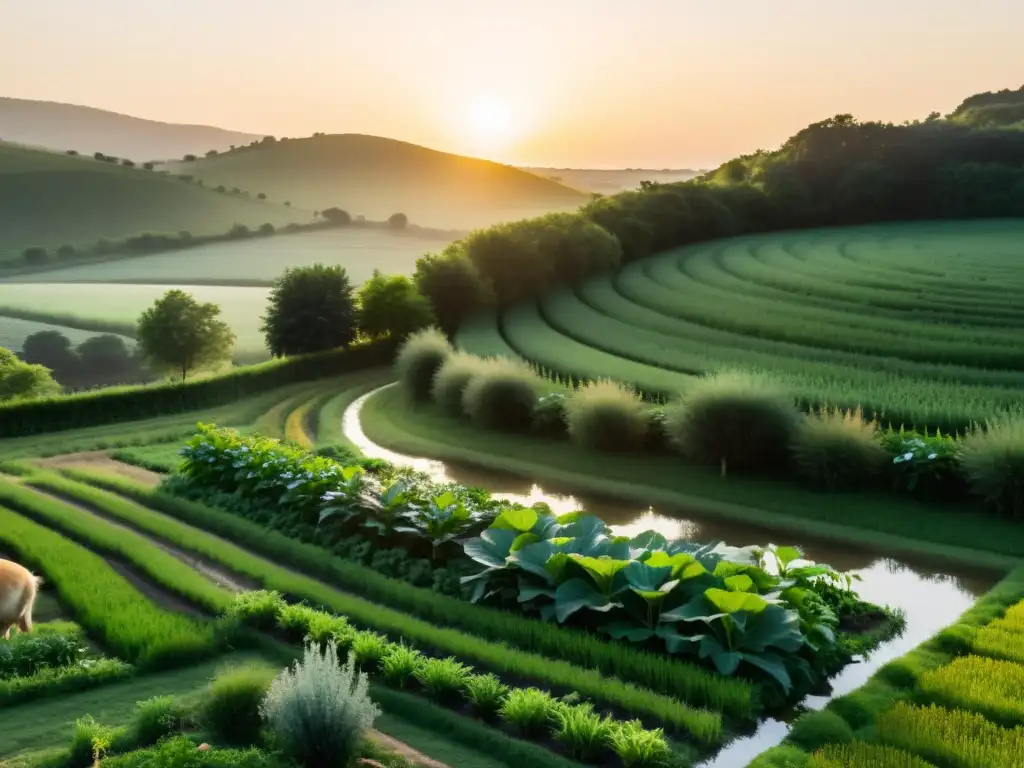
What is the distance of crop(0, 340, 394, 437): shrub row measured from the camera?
2492 cm

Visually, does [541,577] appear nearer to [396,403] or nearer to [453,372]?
[453,372]

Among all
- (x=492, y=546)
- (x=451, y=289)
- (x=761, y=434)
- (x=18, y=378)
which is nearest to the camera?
(x=492, y=546)

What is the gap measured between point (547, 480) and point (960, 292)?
20.5 m

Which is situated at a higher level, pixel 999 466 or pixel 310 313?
pixel 310 313

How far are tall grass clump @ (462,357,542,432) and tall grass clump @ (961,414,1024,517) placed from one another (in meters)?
9.82

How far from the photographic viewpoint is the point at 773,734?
8328 mm

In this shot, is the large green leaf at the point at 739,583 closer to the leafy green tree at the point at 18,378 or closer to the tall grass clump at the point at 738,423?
the tall grass clump at the point at 738,423

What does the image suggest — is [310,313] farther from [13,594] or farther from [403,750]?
[403,750]

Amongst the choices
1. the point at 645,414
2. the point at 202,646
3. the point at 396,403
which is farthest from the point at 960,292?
the point at 202,646

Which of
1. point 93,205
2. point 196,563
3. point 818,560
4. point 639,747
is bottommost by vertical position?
point 818,560

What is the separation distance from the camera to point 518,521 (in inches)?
452

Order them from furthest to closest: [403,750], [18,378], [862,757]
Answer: [18,378] → [403,750] → [862,757]

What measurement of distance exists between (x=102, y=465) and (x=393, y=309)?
18.0 m

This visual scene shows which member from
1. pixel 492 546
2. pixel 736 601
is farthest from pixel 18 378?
pixel 736 601
